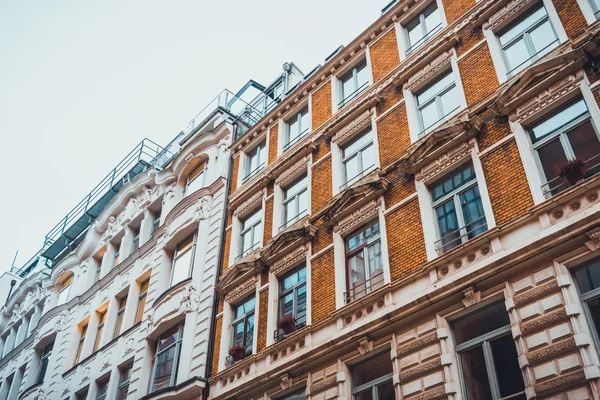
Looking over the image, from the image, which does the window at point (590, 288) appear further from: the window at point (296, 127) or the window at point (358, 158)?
the window at point (296, 127)

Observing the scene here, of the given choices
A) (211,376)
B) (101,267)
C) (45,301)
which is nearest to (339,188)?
(211,376)

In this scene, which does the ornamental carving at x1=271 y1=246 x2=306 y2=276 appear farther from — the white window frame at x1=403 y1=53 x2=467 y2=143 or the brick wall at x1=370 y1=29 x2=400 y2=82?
the brick wall at x1=370 y1=29 x2=400 y2=82

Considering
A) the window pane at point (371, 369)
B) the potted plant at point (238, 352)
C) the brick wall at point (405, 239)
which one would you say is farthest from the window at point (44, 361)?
the brick wall at point (405, 239)

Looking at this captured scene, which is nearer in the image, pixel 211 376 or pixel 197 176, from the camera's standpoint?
pixel 211 376

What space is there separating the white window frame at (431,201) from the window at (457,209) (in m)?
0.11

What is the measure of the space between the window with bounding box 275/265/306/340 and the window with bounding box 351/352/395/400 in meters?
2.69

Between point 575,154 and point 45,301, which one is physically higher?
point 45,301

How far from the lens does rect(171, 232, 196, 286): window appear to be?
73.7 feet

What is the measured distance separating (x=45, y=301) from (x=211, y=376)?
19.5 metres

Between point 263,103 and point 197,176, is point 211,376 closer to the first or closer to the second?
point 197,176

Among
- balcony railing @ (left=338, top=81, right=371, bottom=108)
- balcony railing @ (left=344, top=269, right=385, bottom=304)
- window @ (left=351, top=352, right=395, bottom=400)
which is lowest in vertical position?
window @ (left=351, top=352, right=395, bottom=400)

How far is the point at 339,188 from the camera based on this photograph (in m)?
18.0

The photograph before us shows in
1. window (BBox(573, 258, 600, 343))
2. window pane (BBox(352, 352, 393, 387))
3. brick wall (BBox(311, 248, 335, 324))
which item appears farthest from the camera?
brick wall (BBox(311, 248, 335, 324))

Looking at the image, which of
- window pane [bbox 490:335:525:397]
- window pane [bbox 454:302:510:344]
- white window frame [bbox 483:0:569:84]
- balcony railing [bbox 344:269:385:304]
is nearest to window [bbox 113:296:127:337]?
balcony railing [bbox 344:269:385:304]
